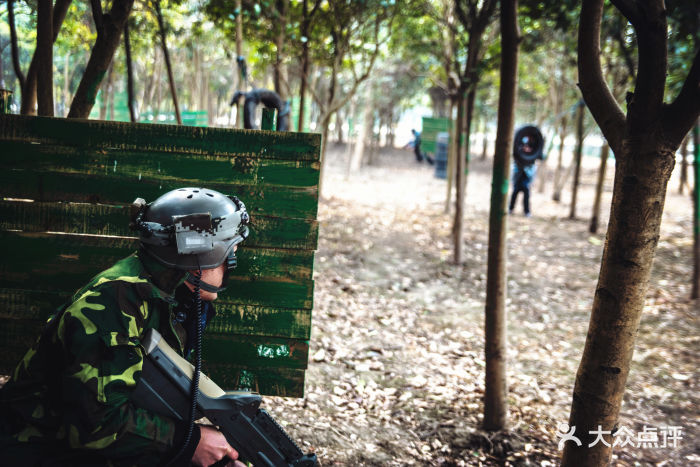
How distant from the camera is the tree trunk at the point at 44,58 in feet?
10.8

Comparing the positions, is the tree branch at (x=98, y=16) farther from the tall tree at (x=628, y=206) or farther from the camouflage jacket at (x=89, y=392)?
the tall tree at (x=628, y=206)

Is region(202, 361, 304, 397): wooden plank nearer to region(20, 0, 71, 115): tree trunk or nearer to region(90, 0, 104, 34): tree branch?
region(90, 0, 104, 34): tree branch

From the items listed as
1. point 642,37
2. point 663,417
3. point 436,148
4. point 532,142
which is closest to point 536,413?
point 663,417

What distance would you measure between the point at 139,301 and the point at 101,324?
168mm

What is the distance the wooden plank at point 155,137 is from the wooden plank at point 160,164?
0.10ft

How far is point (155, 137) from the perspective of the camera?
2.62m

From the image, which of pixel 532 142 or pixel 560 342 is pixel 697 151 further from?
pixel 532 142

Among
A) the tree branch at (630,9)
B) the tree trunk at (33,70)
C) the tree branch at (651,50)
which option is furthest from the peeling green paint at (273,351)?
the tree trunk at (33,70)

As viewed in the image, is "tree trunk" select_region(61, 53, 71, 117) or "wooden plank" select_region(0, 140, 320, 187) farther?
"tree trunk" select_region(61, 53, 71, 117)

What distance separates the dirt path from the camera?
386cm

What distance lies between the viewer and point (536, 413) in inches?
173

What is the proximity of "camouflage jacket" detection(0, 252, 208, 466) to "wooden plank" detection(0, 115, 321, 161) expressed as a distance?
3.16ft

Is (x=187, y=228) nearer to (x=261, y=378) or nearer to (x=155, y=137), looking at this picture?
(x=155, y=137)

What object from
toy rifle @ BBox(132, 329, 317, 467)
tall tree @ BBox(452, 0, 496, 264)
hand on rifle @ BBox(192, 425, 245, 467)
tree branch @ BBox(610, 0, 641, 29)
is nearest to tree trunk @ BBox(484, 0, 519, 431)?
tree branch @ BBox(610, 0, 641, 29)
